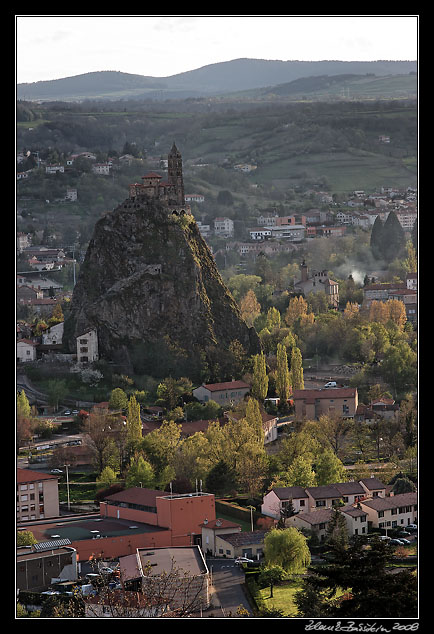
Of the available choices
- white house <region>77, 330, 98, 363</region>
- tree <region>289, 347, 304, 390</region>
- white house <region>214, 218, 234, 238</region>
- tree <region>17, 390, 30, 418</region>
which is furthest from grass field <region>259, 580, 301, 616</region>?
white house <region>214, 218, 234, 238</region>

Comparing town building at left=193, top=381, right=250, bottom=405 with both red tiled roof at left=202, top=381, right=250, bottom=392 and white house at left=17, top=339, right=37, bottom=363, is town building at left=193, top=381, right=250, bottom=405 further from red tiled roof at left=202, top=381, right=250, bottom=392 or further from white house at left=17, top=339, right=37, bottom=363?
white house at left=17, top=339, right=37, bottom=363

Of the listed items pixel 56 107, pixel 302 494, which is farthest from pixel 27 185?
pixel 302 494

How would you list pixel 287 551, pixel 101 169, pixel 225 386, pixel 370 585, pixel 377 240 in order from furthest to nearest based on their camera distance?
pixel 101 169 → pixel 377 240 → pixel 225 386 → pixel 287 551 → pixel 370 585

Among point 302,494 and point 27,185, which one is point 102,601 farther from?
point 27,185

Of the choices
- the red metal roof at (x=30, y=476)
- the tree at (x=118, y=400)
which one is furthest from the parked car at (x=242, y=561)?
the tree at (x=118, y=400)

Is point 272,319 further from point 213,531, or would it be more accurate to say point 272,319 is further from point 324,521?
point 213,531

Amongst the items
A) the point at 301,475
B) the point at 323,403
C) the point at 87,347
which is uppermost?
the point at 87,347

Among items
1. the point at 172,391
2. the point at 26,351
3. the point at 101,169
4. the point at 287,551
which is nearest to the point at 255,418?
the point at 172,391
